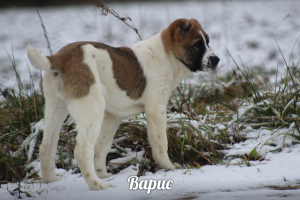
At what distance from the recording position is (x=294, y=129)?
344 centimetres

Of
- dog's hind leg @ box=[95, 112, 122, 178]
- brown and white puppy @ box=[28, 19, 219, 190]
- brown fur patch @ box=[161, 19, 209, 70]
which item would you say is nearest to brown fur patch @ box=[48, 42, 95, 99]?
brown and white puppy @ box=[28, 19, 219, 190]

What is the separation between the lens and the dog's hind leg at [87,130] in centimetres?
275

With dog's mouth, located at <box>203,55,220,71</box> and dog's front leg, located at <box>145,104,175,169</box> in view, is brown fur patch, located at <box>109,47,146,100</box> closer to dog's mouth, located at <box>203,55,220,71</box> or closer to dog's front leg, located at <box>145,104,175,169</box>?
dog's front leg, located at <box>145,104,175,169</box>

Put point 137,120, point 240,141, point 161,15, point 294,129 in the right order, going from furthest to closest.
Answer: point 161,15
point 137,120
point 240,141
point 294,129

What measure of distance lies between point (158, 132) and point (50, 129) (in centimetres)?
98

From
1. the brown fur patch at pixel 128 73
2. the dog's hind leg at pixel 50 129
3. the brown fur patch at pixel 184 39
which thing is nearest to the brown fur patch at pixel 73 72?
the dog's hind leg at pixel 50 129

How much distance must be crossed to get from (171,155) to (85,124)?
1166mm

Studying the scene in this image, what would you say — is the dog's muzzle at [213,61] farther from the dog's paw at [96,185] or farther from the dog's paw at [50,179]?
the dog's paw at [50,179]

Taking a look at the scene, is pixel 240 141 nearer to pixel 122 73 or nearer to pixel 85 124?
pixel 122 73

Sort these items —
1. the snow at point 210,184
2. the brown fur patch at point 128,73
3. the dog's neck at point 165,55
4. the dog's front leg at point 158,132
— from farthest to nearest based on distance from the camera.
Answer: the dog's neck at point 165,55 < the dog's front leg at point 158,132 < the brown fur patch at point 128,73 < the snow at point 210,184

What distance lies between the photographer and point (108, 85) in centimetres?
307

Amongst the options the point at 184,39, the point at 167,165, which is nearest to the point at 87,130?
the point at 167,165

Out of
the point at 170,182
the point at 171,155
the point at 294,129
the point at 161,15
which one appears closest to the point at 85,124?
the point at 170,182

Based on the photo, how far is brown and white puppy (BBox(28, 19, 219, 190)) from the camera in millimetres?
2781
